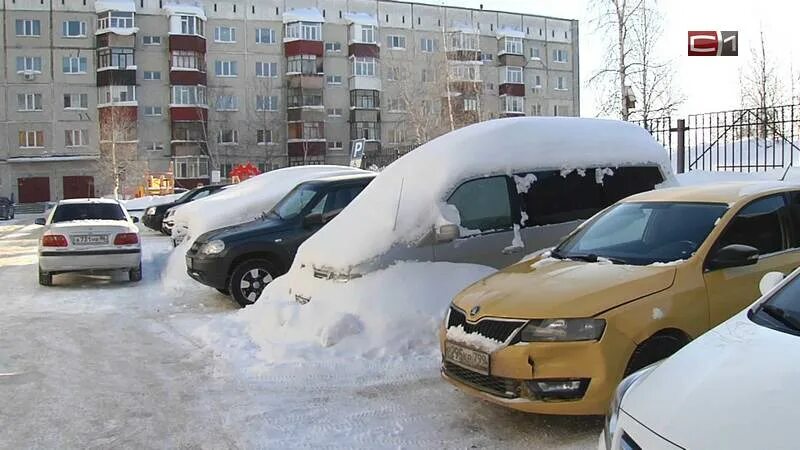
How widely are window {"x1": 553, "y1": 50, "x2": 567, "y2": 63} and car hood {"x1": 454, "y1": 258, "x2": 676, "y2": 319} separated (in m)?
66.6

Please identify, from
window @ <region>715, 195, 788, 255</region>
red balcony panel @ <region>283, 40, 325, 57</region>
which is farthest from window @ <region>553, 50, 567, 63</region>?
window @ <region>715, 195, 788, 255</region>

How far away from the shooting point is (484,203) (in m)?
7.42

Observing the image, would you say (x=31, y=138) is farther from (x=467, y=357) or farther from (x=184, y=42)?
(x=467, y=357)

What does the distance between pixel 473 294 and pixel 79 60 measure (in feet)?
187

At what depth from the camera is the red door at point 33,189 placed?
53906mm

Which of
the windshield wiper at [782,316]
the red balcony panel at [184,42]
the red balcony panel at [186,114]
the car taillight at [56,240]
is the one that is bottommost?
the windshield wiper at [782,316]

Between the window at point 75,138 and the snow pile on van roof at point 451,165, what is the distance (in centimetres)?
5241

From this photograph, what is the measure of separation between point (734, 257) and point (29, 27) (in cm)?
5973

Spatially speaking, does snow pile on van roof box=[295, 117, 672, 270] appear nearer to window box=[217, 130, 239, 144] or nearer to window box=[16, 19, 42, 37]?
window box=[217, 130, 239, 144]

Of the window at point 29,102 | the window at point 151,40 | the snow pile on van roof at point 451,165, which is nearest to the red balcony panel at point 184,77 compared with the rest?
the window at point 151,40

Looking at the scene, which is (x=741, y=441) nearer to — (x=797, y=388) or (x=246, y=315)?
(x=797, y=388)

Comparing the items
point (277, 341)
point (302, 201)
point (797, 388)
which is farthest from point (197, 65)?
point (797, 388)

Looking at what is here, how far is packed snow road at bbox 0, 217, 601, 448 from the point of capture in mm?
4664

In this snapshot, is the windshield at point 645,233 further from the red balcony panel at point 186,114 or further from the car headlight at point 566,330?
the red balcony panel at point 186,114
